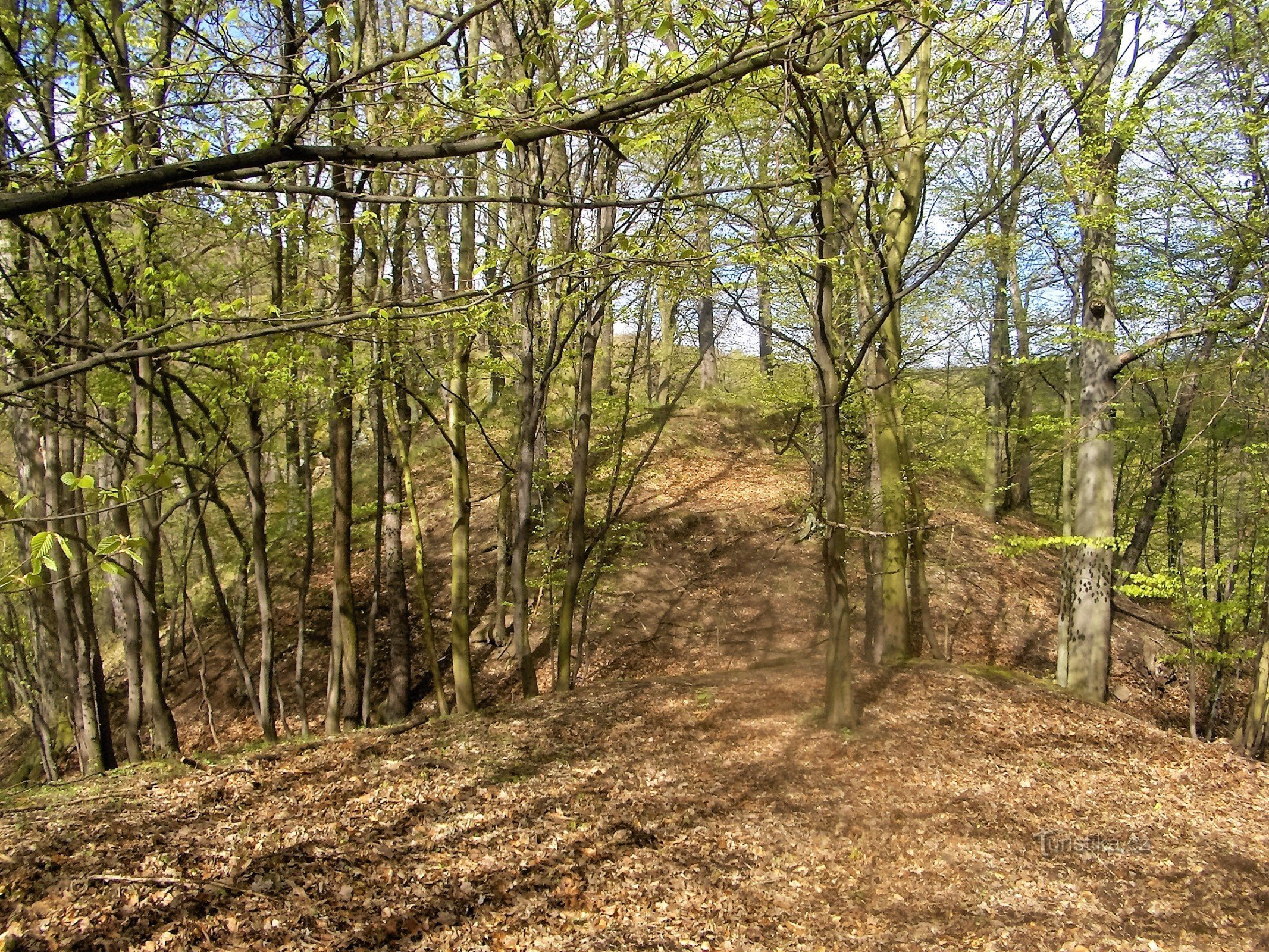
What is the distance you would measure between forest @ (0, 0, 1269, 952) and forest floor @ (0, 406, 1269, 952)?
0.04m

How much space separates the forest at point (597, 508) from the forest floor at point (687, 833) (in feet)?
0.13

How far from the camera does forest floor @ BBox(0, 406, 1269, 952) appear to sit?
364 centimetres

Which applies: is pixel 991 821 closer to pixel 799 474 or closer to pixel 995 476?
pixel 799 474

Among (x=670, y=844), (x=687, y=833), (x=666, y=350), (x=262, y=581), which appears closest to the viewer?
(x=670, y=844)

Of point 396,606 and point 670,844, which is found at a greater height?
point 396,606

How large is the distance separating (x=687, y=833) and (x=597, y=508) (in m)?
10.3

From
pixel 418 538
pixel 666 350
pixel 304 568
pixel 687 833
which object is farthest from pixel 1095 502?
pixel 666 350

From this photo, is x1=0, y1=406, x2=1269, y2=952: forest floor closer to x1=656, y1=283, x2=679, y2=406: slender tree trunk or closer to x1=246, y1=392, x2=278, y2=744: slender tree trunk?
x1=246, y1=392, x2=278, y2=744: slender tree trunk

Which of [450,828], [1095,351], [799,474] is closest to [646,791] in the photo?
[450,828]

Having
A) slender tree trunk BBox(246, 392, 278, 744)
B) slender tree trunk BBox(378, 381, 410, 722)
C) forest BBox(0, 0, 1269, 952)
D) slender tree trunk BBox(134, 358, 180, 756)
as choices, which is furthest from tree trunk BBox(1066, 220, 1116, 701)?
slender tree trunk BBox(134, 358, 180, 756)

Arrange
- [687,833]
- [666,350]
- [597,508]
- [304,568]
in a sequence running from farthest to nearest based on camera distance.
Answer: [666,350]
[597,508]
[304,568]
[687,833]

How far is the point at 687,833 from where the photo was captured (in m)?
5.05

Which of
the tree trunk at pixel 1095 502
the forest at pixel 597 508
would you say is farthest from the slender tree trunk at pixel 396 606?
the tree trunk at pixel 1095 502

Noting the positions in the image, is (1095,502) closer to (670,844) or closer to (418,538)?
(670,844)
